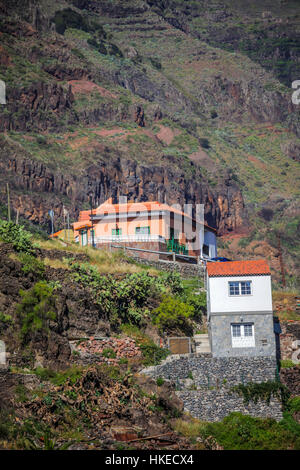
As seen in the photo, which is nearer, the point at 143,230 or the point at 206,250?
the point at 143,230

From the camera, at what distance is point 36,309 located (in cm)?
3966

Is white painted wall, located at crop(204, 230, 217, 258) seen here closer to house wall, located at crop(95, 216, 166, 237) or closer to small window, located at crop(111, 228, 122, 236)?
house wall, located at crop(95, 216, 166, 237)

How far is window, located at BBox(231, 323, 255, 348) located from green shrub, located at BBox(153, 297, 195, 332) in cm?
349

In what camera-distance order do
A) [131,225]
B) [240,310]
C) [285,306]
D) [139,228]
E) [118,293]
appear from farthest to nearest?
[131,225] < [139,228] < [285,306] < [118,293] < [240,310]

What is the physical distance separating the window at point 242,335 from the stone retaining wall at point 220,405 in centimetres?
297

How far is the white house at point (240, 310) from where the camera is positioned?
4178 cm

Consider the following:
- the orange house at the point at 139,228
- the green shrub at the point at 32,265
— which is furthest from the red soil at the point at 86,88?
the green shrub at the point at 32,265

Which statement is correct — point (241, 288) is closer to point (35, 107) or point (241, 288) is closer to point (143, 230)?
point (143, 230)

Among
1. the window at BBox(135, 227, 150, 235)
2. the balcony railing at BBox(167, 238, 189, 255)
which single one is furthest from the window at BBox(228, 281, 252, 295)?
the window at BBox(135, 227, 150, 235)

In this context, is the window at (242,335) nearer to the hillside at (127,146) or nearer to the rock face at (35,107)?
the hillside at (127,146)

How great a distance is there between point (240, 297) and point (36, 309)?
10554 millimetres

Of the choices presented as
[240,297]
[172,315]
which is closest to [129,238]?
[172,315]
